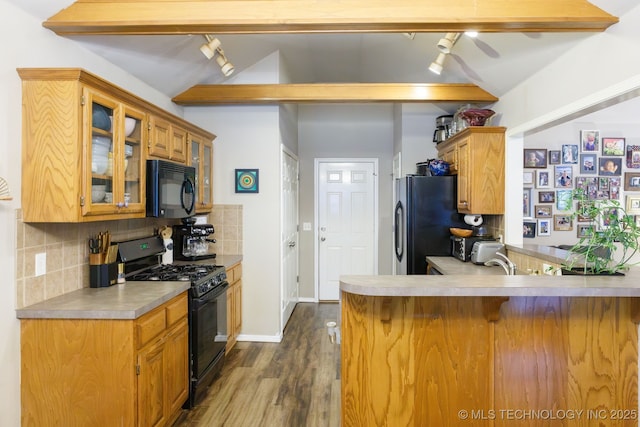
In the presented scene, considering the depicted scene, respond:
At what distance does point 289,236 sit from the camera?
4414 millimetres

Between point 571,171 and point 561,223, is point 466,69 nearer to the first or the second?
point 571,171

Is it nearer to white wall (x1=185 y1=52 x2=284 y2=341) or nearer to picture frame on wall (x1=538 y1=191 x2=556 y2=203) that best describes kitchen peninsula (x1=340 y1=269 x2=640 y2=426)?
white wall (x1=185 y1=52 x2=284 y2=341)

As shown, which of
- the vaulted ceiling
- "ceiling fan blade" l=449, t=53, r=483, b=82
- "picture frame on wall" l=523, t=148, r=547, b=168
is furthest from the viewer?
"picture frame on wall" l=523, t=148, r=547, b=168

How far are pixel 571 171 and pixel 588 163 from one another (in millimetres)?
205

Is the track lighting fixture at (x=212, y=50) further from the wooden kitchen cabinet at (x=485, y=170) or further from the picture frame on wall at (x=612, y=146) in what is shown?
the picture frame on wall at (x=612, y=146)

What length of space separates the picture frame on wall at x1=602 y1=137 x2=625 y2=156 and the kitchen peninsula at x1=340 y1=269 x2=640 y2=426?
126 inches

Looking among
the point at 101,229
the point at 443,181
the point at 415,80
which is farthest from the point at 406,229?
the point at 101,229

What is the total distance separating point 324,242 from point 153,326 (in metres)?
3.37

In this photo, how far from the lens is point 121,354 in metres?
1.84

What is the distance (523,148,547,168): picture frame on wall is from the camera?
157 inches

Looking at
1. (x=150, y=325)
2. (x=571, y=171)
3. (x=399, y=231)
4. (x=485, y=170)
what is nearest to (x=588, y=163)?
(x=571, y=171)

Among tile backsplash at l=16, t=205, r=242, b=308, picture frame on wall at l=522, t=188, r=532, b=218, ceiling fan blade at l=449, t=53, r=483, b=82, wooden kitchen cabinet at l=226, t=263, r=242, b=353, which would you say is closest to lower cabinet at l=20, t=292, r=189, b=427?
tile backsplash at l=16, t=205, r=242, b=308

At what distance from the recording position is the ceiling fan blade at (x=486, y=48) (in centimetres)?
269

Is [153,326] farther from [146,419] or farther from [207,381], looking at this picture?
[207,381]
